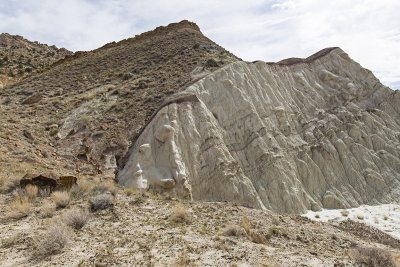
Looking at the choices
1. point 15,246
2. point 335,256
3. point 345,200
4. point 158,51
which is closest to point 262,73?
point 345,200

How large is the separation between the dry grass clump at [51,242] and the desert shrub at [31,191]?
304cm

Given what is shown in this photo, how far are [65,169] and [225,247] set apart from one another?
1060 centimetres

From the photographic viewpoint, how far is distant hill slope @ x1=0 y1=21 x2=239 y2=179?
17.1 metres

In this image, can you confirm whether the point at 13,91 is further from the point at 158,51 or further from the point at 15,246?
the point at 15,246

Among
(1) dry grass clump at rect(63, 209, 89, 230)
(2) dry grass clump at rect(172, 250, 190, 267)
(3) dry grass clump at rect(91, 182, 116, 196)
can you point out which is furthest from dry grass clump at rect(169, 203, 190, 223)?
(3) dry grass clump at rect(91, 182, 116, 196)

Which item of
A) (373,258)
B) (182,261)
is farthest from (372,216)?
(182,261)

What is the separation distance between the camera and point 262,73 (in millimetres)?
22094

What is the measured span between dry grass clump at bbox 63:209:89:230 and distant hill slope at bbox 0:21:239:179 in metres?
6.48

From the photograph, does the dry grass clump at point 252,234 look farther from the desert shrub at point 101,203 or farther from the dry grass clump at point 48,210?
the dry grass clump at point 48,210

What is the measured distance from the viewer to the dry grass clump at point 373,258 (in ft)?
22.7

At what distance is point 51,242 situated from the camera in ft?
22.9

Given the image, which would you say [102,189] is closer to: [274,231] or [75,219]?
[75,219]

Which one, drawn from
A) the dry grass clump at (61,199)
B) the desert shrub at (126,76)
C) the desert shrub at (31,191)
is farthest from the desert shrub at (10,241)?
the desert shrub at (126,76)

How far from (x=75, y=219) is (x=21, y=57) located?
3964 cm
